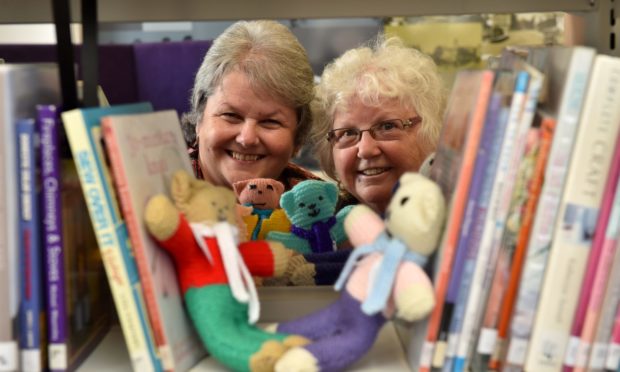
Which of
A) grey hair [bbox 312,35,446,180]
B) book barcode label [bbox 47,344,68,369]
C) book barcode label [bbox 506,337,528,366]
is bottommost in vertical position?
book barcode label [bbox 47,344,68,369]

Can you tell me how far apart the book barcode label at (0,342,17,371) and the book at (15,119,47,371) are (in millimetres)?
12

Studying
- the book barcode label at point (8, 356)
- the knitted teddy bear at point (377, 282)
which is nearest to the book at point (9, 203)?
the book barcode label at point (8, 356)

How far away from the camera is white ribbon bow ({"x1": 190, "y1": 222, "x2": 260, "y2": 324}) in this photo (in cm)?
89

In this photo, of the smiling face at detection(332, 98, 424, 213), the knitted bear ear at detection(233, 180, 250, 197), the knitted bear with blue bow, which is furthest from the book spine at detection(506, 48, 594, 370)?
the knitted bear ear at detection(233, 180, 250, 197)

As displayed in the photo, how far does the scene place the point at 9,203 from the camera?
818 millimetres

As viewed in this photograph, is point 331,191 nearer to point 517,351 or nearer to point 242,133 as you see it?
point 242,133

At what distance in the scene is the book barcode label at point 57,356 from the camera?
2.84 feet

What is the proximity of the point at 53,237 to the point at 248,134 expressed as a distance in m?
0.86

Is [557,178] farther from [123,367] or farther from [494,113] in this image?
[123,367]

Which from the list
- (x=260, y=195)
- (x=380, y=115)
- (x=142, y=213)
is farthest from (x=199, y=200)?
(x=380, y=115)

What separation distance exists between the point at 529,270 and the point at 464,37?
2606 mm

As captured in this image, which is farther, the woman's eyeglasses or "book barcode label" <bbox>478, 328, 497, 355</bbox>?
the woman's eyeglasses

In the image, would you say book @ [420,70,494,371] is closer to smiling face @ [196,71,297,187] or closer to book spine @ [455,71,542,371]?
book spine @ [455,71,542,371]

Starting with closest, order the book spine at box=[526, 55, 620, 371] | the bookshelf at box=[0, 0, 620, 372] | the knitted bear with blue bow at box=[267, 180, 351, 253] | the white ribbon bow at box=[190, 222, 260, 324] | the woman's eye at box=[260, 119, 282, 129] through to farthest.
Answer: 1. the book spine at box=[526, 55, 620, 371]
2. the white ribbon bow at box=[190, 222, 260, 324]
3. the bookshelf at box=[0, 0, 620, 372]
4. the knitted bear with blue bow at box=[267, 180, 351, 253]
5. the woman's eye at box=[260, 119, 282, 129]
